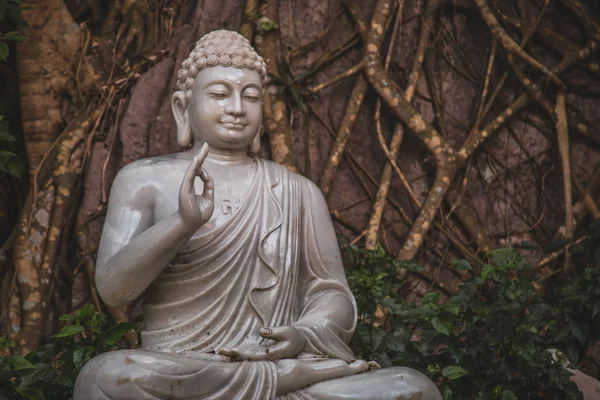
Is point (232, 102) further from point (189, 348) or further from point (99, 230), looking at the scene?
point (99, 230)

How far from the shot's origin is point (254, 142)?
6.38 m

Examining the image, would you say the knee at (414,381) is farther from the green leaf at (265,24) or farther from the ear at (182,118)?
the green leaf at (265,24)

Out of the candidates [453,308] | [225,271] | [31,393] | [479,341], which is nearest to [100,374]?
[225,271]

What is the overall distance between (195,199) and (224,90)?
755 millimetres

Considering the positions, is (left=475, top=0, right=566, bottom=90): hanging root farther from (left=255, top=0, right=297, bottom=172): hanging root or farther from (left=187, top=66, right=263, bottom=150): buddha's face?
(left=187, top=66, right=263, bottom=150): buddha's face

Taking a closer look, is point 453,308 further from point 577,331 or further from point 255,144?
point 255,144

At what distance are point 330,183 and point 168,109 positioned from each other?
41.6 inches

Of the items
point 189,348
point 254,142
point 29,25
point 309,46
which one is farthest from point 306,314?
point 29,25

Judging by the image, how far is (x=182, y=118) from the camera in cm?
631

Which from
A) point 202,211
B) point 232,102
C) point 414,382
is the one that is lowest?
point 414,382

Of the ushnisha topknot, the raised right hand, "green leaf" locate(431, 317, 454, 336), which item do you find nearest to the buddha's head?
the ushnisha topknot

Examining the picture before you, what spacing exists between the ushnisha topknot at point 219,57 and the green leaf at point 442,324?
1.46 meters

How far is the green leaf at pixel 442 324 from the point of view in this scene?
251 inches

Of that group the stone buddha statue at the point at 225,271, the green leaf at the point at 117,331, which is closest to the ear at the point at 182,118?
the stone buddha statue at the point at 225,271
